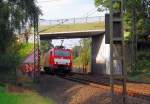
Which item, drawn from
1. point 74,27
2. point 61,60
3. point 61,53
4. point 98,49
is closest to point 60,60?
point 61,60

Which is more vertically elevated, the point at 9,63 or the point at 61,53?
the point at 61,53

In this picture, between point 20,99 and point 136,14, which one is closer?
point 20,99

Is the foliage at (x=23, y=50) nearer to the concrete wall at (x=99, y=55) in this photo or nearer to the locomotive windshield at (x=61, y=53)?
the locomotive windshield at (x=61, y=53)

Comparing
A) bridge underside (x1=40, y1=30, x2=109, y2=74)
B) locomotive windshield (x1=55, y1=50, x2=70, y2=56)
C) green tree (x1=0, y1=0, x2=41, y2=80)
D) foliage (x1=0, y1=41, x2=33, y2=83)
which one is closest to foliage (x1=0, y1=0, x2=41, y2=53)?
green tree (x1=0, y1=0, x2=41, y2=80)

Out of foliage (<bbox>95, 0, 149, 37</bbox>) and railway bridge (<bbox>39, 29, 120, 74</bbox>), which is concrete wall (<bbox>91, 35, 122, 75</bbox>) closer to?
railway bridge (<bbox>39, 29, 120, 74</bbox>)

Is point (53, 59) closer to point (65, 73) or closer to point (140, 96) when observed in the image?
point (65, 73)

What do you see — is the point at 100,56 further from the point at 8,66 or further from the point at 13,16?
the point at 13,16

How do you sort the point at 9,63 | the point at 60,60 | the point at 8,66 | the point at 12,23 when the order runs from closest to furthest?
the point at 12,23, the point at 9,63, the point at 8,66, the point at 60,60

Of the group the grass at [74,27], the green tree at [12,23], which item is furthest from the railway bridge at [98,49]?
the green tree at [12,23]

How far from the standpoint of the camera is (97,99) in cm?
2527

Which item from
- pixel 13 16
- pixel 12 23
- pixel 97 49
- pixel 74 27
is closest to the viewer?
pixel 12 23

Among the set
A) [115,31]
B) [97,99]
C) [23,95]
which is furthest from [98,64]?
[115,31]

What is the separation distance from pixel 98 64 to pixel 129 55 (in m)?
7.77

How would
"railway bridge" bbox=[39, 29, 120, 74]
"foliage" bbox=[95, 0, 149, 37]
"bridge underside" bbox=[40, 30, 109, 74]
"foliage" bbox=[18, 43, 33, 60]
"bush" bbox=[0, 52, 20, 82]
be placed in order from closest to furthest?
"bush" bbox=[0, 52, 20, 82]
"foliage" bbox=[18, 43, 33, 60]
"foliage" bbox=[95, 0, 149, 37]
"railway bridge" bbox=[39, 29, 120, 74]
"bridge underside" bbox=[40, 30, 109, 74]
